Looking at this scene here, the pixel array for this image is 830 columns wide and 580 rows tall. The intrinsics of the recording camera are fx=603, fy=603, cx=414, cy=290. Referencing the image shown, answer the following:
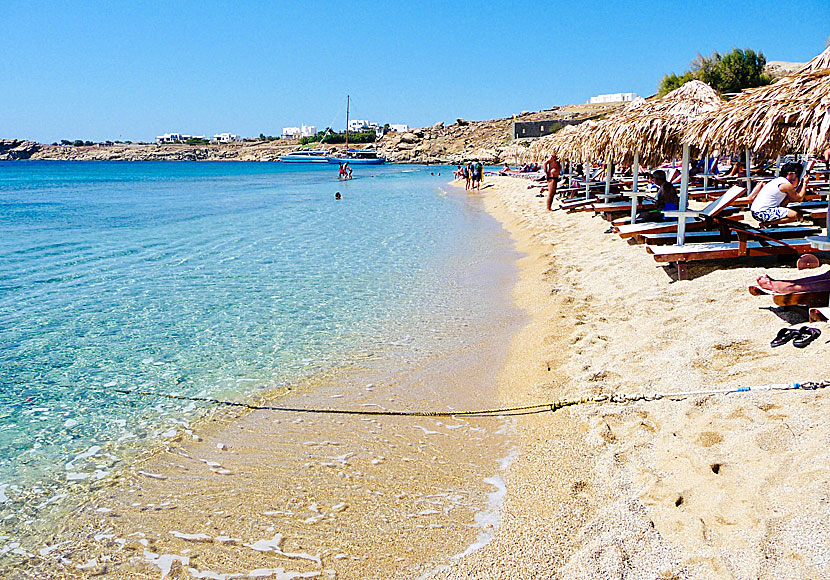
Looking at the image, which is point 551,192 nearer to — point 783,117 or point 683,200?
point 683,200

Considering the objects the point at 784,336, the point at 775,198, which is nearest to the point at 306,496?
Answer: the point at 784,336

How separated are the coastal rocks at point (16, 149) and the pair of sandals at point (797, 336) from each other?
199m

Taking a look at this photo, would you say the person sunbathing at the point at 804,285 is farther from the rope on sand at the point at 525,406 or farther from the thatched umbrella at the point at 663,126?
the thatched umbrella at the point at 663,126

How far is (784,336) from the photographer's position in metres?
4.70

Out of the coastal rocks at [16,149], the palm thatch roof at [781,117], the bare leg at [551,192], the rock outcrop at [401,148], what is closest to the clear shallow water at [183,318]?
the bare leg at [551,192]

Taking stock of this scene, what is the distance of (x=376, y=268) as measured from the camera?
11234mm

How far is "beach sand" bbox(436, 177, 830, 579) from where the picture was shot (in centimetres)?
269

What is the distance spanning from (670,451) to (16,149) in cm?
20260

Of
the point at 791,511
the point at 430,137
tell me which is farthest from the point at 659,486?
the point at 430,137

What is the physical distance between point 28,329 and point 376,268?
559cm

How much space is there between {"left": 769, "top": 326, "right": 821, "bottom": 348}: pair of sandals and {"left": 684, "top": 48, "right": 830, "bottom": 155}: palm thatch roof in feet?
5.10

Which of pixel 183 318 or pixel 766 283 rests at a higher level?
pixel 766 283

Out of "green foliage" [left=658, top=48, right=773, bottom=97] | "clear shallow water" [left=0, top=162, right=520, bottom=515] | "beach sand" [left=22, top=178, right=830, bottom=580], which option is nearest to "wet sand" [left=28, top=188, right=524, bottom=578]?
"beach sand" [left=22, top=178, right=830, bottom=580]

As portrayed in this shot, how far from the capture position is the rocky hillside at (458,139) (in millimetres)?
119325
